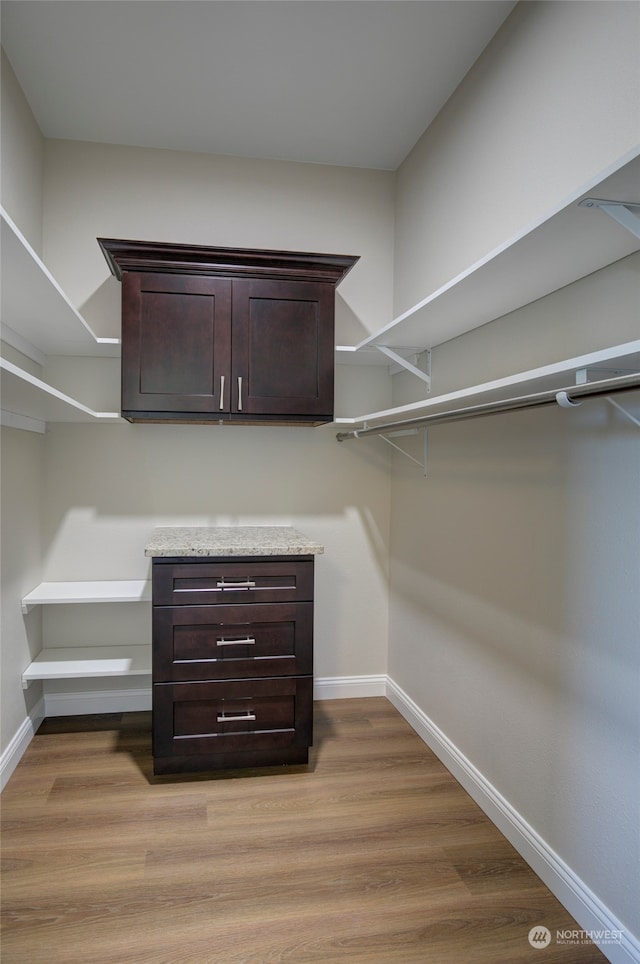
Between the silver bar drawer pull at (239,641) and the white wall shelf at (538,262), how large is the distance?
130 centimetres

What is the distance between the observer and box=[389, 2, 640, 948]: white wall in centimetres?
139

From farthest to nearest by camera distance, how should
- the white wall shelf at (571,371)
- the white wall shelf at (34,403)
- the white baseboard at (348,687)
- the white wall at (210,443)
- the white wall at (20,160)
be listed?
1. the white baseboard at (348,687)
2. the white wall at (210,443)
3. the white wall at (20,160)
4. the white wall shelf at (34,403)
5. the white wall shelf at (571,371)

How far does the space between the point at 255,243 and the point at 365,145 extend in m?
0.68

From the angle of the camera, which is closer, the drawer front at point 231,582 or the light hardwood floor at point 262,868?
the light hardwood floor at point 262,868

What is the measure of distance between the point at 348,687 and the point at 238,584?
1.17m

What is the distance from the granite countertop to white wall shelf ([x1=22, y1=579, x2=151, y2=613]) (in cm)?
27

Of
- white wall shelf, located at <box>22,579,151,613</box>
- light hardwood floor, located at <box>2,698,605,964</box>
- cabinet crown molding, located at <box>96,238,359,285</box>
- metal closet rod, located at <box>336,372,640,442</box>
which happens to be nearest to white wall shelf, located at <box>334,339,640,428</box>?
metal closet rod, located at <box>336,372,640,442</box>

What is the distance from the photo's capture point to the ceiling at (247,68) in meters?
1.91

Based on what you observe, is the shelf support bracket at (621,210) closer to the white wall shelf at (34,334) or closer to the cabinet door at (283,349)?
the white wall shelf at (34,334)

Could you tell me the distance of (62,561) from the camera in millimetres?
2721

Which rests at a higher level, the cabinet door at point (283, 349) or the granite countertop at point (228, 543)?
the cabinet door at point (283, 349)

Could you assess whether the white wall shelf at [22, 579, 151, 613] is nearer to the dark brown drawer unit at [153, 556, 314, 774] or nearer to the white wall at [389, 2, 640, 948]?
the dark brown drawer unit at [153, 556, 314, 774]

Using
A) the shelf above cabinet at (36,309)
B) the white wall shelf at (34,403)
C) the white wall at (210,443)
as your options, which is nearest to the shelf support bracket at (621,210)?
the shelf above cabinet at (36,309)

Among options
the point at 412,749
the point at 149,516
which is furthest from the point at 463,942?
the point at 149,516
